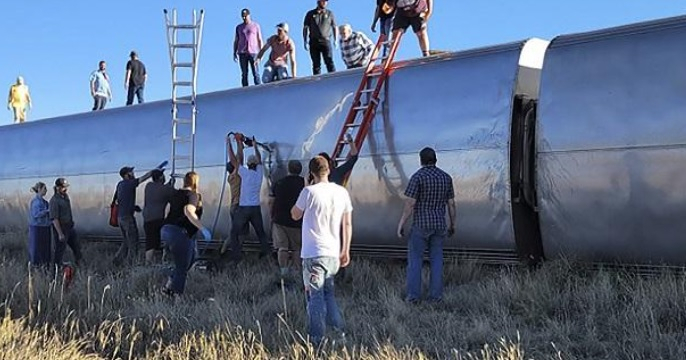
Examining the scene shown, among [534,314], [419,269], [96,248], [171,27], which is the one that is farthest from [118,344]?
[96,248]

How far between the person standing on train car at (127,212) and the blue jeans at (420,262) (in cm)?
537

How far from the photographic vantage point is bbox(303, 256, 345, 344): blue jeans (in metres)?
6.17

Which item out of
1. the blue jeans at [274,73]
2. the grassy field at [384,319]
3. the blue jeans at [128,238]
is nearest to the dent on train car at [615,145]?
the grassy field at [384,319]

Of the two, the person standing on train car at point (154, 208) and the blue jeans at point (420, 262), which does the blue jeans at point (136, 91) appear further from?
the blue jeans at point (420, 262)

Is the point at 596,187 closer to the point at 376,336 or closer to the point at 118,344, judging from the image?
the point at 376,336

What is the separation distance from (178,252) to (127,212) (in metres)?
3.57

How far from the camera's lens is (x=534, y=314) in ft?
22.2

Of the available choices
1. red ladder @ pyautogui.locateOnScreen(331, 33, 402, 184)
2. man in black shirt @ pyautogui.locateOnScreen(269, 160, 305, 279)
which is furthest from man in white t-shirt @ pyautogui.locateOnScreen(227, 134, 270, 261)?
red ladder @ pyautogui.locateOnScreen(331, 33, 402, 184)

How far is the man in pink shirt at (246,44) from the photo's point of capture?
1344 cm

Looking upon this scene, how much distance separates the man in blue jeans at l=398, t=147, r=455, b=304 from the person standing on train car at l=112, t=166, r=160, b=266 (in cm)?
537

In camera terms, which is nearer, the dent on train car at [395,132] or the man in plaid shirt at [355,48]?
the dent on train car at [395,132]

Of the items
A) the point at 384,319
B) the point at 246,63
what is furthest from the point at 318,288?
the point at 246,63

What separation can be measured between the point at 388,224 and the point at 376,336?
2.95m

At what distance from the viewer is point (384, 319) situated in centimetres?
690
